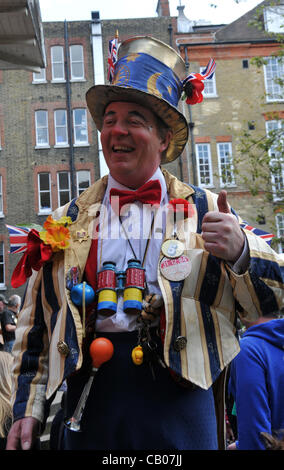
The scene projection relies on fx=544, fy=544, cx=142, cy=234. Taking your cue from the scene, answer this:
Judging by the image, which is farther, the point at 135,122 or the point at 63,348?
the point at 135,122

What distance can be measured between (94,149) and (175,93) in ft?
72.9

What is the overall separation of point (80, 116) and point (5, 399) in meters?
22.2

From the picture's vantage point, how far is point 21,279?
2.60 m

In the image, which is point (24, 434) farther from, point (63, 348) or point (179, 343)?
point (179, 343)

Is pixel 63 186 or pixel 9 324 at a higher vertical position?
pixel 63 186

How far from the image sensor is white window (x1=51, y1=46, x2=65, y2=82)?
84.6ft

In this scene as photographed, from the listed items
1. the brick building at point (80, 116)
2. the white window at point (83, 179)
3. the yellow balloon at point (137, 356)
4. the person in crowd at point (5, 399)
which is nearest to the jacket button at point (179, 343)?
the yellow balloon at point (137, 356)

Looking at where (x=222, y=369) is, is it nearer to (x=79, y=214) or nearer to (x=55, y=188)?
(x=79, y=214)

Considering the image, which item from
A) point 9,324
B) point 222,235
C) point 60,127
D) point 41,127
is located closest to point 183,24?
point 60,127

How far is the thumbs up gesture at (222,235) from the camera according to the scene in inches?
88.1

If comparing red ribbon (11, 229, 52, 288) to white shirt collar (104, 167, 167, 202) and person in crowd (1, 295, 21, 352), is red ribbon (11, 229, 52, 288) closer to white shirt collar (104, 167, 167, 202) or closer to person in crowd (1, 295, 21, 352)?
white shirt collar (104, 167, 167, 202)

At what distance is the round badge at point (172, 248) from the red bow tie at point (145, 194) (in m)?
0.29

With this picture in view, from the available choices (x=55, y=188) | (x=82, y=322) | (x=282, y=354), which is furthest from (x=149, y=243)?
(x=55, y=188)

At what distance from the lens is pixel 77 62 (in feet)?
84.8
